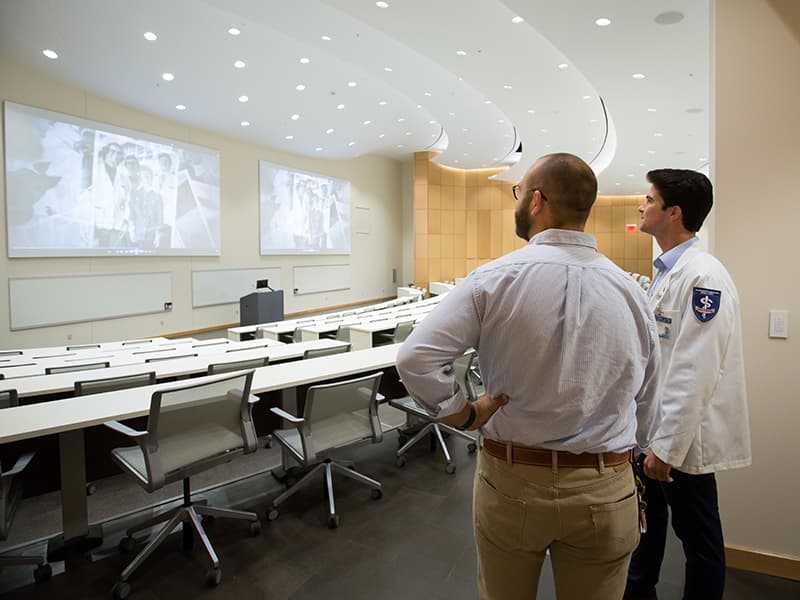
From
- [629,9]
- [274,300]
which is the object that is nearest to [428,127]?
[274,300]

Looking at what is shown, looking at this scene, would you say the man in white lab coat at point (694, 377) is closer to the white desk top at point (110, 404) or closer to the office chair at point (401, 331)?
the white desk top at point (110, 404)

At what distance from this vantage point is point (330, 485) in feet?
9.79

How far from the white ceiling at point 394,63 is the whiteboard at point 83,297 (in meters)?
3.30

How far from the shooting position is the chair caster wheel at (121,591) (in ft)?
7.17

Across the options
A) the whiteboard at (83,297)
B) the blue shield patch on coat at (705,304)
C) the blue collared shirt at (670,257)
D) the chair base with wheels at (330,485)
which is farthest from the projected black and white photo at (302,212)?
the blue shield patch on coat at (705,304)

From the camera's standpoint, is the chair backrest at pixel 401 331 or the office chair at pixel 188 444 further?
the chair backrest at pixel 401 331

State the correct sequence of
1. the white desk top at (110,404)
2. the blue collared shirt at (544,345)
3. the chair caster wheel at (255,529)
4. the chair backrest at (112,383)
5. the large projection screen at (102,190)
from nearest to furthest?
the blue collared shirt at (544,345) < the white desk top at (110,404) < the chair caster wheel at (255,529) < the chair backrest at (112,383) < the large projection screen at (102,190)

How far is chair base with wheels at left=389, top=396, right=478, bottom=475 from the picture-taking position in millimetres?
3566

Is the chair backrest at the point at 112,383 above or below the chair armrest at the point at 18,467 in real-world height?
above

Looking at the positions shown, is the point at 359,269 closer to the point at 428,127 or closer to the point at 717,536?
the point at 428,127

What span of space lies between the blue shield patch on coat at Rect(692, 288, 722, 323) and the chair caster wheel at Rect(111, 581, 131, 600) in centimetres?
258

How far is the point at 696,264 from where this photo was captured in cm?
187

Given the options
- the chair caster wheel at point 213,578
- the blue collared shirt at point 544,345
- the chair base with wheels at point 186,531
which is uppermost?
the blue collared shirt at point 544,345

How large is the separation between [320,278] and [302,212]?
195 cm
